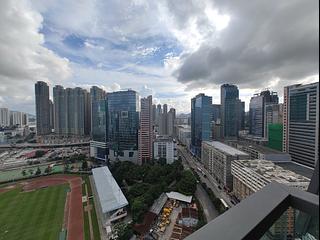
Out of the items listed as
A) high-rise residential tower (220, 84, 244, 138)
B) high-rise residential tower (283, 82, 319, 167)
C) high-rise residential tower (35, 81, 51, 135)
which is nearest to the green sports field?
high-rise residential tower (283, 82, 319, 167)

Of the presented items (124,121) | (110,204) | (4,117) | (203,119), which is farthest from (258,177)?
(4,117)

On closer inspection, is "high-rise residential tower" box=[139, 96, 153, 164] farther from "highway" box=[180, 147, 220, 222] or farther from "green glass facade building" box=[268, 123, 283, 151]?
"green glass facade building" box=[268, 123, 283, 151]

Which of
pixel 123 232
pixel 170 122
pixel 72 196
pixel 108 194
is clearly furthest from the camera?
pixel 170 122

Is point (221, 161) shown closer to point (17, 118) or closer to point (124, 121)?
point (124, 121)

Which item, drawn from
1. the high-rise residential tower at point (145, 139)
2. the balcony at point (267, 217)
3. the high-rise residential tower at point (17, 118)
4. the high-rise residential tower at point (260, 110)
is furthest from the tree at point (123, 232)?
the high-rise residential tower at point (17, 118)

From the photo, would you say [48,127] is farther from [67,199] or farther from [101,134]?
[67,199]

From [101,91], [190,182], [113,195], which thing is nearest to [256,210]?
[113,195]
